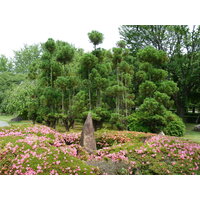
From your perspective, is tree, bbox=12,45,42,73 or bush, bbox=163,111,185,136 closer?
bush, bbox=163,111,185,136

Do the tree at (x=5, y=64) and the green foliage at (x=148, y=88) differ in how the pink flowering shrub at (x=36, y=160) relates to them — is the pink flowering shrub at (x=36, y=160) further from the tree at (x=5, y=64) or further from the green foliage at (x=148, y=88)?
the green foliage at (x=148, y=88)

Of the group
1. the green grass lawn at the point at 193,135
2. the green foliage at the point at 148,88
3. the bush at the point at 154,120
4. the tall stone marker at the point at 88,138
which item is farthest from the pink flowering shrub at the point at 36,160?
the green grass lawn at the point at 193,135

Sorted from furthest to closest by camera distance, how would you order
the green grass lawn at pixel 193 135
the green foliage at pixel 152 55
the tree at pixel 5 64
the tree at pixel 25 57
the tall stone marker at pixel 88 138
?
1. the tree at pixel 25 57
2. the green foliage at pixel 152 55
3. the green grass lawn at pixel 193 135
4. the tree at pixel 5 64
5. the tall stone marker at pixel 88 138

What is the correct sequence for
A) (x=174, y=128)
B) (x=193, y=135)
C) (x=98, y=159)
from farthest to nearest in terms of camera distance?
1. (x=193, y=135)
2. (x=174, y=128)
3. (x=98, y=159)

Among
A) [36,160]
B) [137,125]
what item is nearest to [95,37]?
[137,125]

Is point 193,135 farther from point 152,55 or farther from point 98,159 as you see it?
point 98,159

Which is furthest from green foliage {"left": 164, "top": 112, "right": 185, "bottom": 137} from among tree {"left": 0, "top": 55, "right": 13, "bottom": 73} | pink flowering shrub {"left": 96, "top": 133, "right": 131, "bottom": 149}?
tree {"left": 0, "top": 55, "right": 13, "bottom": 73}

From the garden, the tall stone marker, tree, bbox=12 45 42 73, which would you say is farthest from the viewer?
tree, bbox=12 45 42 73

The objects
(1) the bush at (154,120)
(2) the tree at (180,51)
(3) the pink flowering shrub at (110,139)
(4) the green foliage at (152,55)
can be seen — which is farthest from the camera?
(2) the tree at (180,51)

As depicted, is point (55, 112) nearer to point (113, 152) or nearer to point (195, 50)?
point (113, 152)

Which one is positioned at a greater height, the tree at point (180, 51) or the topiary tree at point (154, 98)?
the tree at point (180, 51)

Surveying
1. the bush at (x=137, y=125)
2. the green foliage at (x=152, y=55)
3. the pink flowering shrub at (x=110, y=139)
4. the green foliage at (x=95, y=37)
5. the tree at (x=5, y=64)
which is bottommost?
the pink flowering shrub at (x=110, y=139)

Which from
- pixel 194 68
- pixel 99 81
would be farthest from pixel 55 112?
pixel 194 68

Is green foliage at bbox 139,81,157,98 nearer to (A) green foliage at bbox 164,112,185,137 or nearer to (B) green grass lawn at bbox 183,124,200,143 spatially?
(A) green foliage at bbox 164,112,185,137
